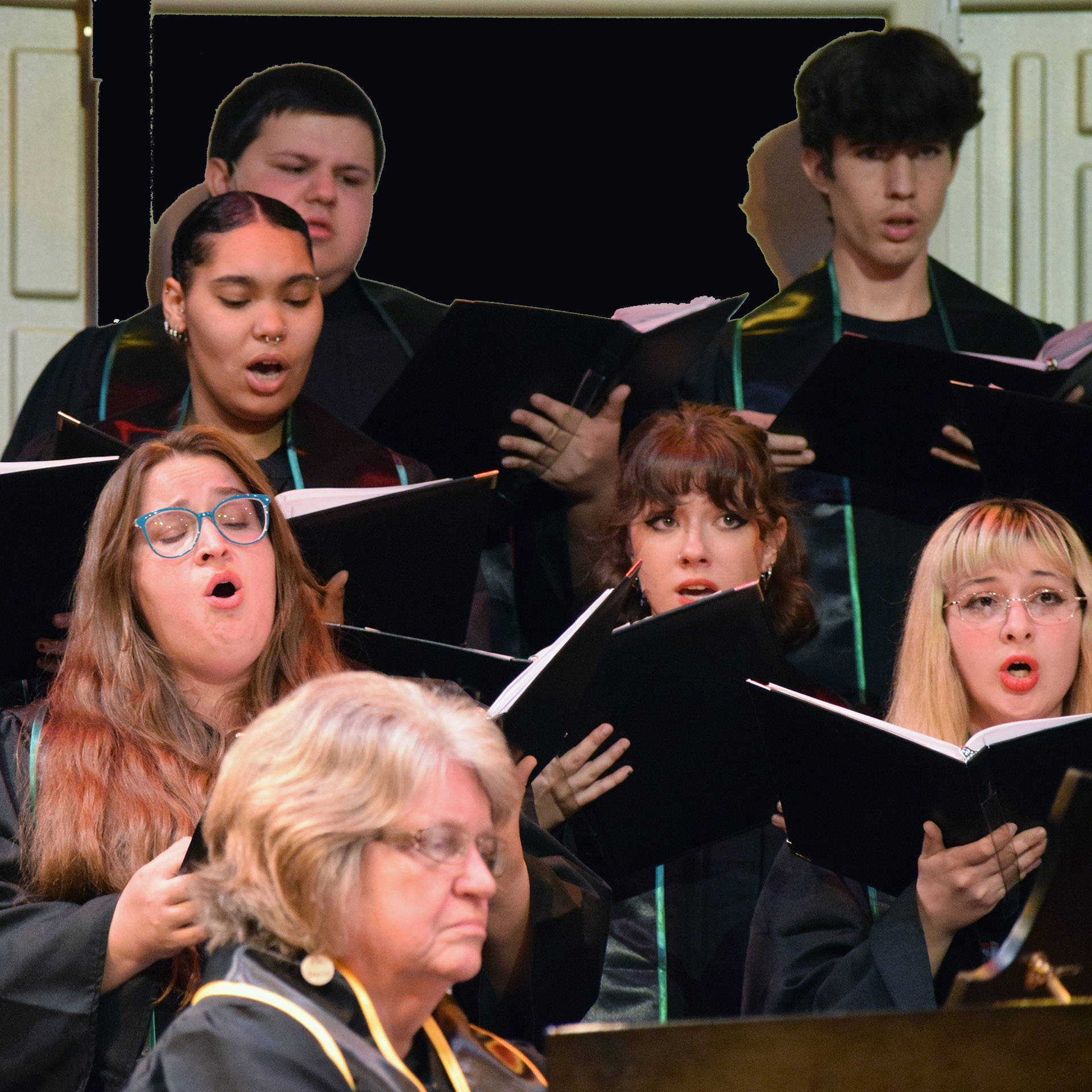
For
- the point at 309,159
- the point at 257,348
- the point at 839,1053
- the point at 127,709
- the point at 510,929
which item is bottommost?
the point at 510,929

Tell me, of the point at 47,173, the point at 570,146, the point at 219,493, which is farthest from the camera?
the point at 570,146

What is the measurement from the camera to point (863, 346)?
3182mm

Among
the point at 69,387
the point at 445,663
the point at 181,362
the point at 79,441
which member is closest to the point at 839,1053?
the point at 445,663

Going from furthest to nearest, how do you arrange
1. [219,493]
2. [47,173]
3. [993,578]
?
[47,173], [993,578], [219,493]

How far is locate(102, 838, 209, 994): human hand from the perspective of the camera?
2.11m

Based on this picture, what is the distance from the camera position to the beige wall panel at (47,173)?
431 centimetres

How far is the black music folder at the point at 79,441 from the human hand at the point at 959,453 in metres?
1.60

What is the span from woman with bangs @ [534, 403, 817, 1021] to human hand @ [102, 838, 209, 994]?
914mm

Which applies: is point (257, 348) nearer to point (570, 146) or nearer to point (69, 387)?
point (69, 387)

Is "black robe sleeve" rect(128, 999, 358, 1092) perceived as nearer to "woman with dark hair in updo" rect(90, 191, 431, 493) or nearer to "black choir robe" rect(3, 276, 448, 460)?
"woman with dark hair in updo" rect(90, 191, 431, 493)

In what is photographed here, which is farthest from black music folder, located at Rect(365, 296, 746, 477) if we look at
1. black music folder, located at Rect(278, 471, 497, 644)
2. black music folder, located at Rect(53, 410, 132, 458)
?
black music folder, located at Rect(53, 410, 132, 458)

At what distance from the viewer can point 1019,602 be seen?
9.67 ft

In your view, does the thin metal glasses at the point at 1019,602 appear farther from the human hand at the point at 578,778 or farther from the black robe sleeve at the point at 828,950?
the human hand at the point at 578,778

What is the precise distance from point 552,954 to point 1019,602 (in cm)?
106
